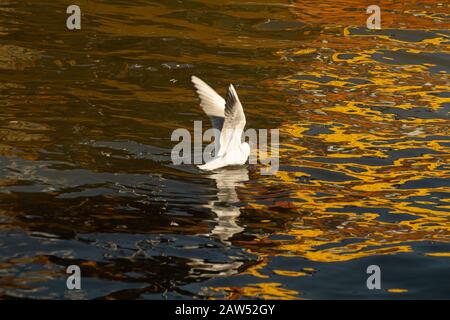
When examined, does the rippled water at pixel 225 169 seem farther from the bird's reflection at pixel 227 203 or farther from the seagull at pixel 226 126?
the seagull at pixel 226 126

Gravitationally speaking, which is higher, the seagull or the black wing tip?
the black wing tip

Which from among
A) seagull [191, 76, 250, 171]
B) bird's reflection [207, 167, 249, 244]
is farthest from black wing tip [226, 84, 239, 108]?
bird's reflection [207, 167, 249, 244]

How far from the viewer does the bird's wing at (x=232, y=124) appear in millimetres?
10438

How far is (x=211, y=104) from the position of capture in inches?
460

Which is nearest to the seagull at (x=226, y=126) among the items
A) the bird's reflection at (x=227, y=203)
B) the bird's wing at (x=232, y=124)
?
the bird's wing at (x=232, y=124)

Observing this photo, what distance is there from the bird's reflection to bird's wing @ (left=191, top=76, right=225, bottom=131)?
0.57 m

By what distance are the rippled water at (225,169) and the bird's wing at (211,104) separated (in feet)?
1.99

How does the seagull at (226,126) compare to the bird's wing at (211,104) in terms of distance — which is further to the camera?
the bird's wing at (211,104)

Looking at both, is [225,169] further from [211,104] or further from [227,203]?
[227,203]

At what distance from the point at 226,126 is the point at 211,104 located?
0.70m

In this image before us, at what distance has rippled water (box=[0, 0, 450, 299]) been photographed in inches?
352

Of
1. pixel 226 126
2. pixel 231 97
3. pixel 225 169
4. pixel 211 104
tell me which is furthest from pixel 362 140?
pixel 231 97

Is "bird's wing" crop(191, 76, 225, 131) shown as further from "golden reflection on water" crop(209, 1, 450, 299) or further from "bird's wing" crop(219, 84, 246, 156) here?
"golden reflection on water" crop(209, 1, 450, 299)
